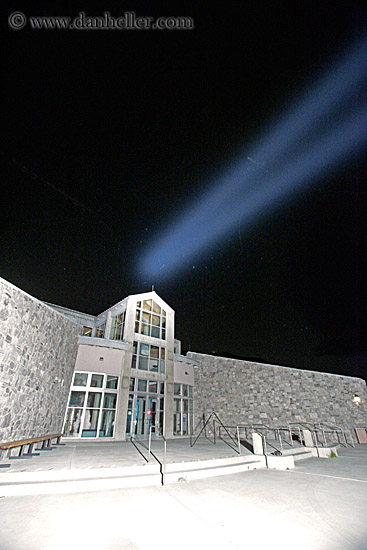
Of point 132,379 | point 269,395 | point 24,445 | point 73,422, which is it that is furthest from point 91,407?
point 269,395

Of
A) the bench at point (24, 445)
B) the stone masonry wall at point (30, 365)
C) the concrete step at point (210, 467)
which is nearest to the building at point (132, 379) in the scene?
the stone masonry wall at point (30, 365)

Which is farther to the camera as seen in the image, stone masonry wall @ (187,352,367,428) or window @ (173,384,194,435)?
stone masonry wall @ (187,352,367,428)

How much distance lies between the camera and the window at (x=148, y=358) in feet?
49.7

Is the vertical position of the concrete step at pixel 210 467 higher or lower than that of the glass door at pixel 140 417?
lower

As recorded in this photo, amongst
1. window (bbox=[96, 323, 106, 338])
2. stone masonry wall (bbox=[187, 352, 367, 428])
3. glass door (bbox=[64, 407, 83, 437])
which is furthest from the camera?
window (bbox=[96, 323, 106, 338])

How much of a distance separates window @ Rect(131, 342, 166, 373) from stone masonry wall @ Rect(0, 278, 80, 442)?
4312 millimetres

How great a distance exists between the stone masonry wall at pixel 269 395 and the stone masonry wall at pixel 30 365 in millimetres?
9930

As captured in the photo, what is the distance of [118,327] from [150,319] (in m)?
2.09

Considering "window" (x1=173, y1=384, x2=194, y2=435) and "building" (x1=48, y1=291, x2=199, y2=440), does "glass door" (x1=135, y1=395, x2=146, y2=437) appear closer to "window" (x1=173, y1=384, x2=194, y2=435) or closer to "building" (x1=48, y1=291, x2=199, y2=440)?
"building" (x1=48, y1=291, x2=199, y2=440)

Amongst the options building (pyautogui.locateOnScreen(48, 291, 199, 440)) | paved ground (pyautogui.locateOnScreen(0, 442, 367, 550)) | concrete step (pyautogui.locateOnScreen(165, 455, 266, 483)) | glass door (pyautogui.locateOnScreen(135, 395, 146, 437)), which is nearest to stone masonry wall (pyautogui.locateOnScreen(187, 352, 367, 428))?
building (pyautogui.locateOnScreen(48, 291, 199, 440))

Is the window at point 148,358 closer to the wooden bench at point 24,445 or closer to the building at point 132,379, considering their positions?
the building at point 132,379

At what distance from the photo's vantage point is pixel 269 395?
61.3 feet

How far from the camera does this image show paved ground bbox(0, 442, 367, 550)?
3.26 m

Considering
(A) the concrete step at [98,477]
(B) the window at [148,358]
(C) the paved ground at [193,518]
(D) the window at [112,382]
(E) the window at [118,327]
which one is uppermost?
(E) the window at [118,327]
